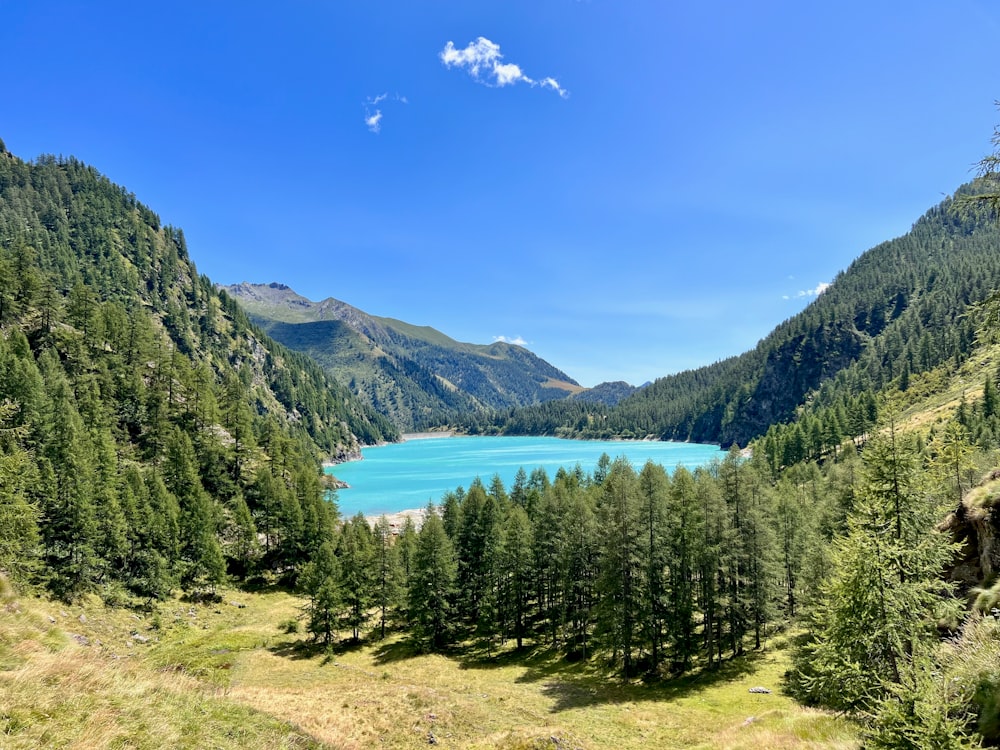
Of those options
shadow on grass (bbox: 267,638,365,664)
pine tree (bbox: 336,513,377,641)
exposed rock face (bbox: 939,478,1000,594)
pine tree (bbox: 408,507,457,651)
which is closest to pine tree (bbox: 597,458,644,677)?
pine tree (bbox: 408,507,457,651)

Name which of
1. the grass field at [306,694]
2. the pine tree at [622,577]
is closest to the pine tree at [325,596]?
the grass field at [306,694]

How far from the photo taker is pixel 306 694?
28938 millimetres

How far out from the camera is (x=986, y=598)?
695 inches

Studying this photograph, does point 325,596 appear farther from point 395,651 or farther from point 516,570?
point 516,570

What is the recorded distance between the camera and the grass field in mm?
11562

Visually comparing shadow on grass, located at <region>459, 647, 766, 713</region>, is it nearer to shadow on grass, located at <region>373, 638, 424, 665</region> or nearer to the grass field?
the grass field

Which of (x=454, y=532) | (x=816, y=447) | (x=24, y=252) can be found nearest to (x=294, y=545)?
(x=454, y=532)

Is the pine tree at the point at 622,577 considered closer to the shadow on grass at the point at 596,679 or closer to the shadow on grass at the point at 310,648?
the shadow on grass at the point at 596,679

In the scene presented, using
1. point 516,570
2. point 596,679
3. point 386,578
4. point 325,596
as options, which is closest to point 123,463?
point 325,596

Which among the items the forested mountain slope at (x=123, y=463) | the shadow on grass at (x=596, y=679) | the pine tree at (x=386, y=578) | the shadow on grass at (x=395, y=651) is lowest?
the shadow on grass at (x=395, y=651)

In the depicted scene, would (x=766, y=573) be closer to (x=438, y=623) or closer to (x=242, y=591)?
(x=438, y=623)

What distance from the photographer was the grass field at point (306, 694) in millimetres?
11562

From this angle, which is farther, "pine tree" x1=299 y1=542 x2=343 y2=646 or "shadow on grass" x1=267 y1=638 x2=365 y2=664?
"pine tree" x1=299 y1=542 x2=343 y2=646

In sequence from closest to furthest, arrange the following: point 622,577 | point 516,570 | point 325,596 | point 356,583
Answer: point 622,577 < point 325,596 < point 516,570 < point 356,583
